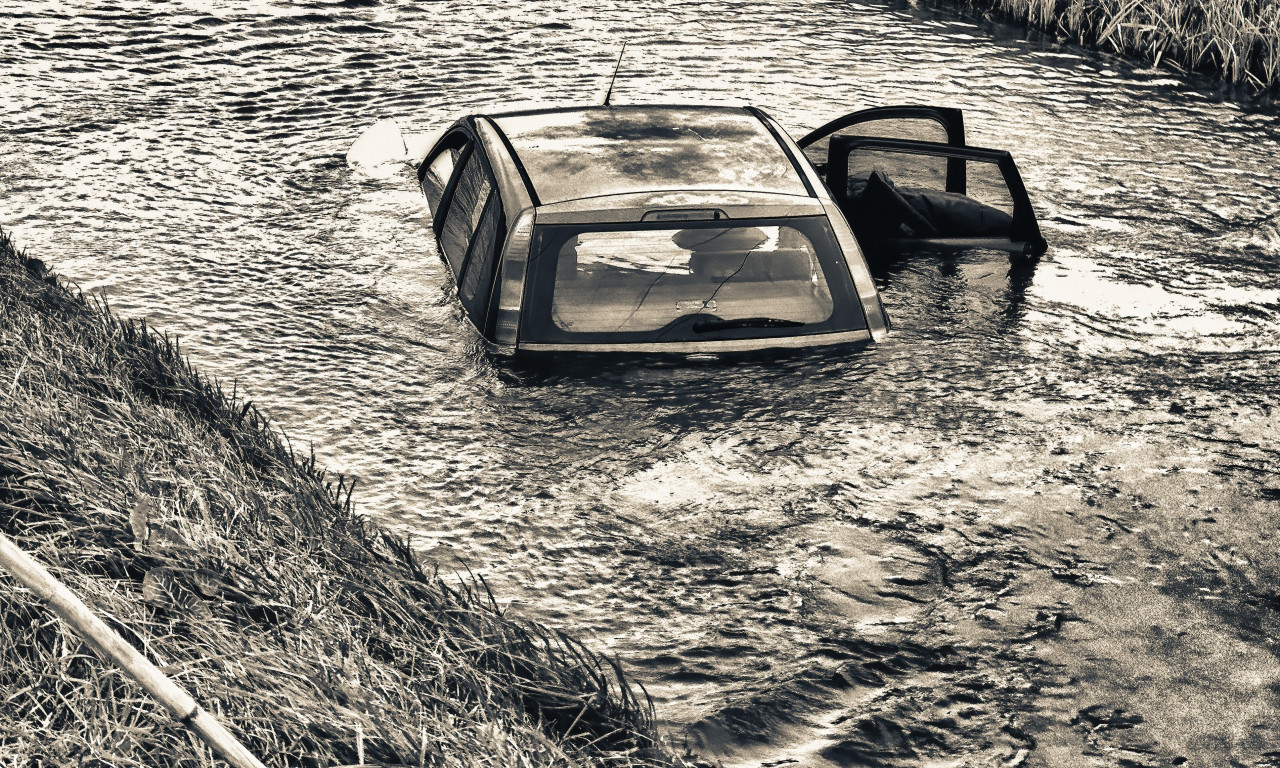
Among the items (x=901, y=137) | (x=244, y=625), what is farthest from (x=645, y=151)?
(x=244, y=625)

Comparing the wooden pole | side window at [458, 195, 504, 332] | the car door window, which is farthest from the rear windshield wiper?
the wooden pole

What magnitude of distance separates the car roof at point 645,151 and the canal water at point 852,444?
85 centimetres

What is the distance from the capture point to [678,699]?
4574mm

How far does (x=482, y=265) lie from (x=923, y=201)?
118 inches

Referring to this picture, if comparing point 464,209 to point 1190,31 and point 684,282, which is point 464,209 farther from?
point 1190,31

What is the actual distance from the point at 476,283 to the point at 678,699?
9.06ft

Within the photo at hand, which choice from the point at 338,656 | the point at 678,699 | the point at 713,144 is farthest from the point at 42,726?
the point at 713,144

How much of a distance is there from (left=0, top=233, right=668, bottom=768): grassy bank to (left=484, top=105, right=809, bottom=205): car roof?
1.84m

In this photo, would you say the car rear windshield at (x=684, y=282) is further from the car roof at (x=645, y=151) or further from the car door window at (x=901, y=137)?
the car door window at (x=901, y=137)

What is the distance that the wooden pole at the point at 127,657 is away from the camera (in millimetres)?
2793

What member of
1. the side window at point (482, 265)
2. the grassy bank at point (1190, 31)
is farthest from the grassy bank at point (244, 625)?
the grassy bank at point (1190, 31)

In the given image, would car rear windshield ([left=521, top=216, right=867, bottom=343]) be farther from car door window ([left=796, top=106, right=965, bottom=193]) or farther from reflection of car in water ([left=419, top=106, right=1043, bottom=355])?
car door window ([left=796, top=106, right=965, bottom=193])

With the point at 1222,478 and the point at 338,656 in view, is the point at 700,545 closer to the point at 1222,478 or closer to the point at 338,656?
the point at 338,656

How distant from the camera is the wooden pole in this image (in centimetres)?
279
